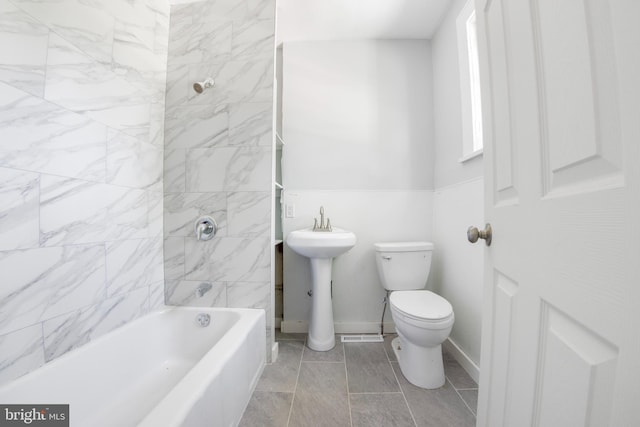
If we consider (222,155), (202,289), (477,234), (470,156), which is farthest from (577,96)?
(202,289)

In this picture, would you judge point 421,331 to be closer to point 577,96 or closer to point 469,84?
point 577,96

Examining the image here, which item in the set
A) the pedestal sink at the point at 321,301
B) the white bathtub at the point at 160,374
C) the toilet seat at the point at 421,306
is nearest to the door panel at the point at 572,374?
the toilet seat at the point at 421,306

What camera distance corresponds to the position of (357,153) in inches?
75.2

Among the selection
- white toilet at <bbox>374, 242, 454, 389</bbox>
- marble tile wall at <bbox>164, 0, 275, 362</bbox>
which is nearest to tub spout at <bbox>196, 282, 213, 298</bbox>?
marble tile wall at <bbox>164, 0, 275, 362</bbox>

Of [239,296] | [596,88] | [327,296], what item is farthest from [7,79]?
[327,296]

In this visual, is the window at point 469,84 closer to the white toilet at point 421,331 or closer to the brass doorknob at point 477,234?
the white toilet at point 421,331

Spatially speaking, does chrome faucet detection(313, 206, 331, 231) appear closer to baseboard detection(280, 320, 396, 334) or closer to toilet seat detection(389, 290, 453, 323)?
toilet seat detection(389, 290, 453, 323)

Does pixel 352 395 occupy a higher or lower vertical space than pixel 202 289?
lower

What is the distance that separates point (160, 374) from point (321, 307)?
979 mm

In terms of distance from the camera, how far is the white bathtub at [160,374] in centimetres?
76

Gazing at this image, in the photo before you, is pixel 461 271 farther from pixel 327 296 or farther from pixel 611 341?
pixel 611 341

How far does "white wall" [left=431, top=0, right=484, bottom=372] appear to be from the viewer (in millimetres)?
1356

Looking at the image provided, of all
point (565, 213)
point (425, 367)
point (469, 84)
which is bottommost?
point (425, 367)

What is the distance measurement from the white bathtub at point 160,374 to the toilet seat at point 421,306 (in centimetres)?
83
